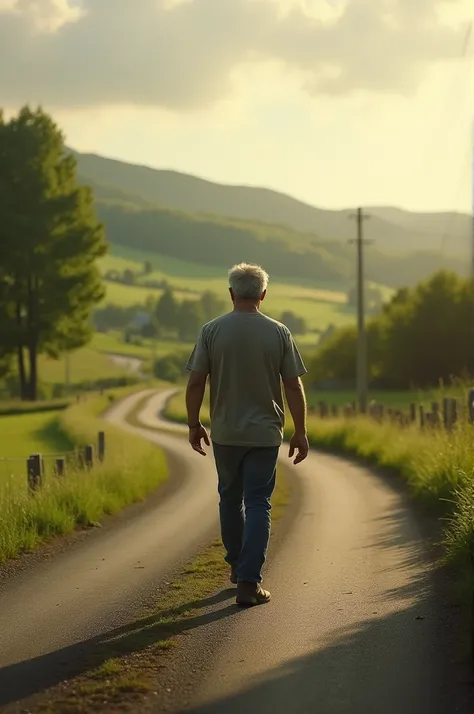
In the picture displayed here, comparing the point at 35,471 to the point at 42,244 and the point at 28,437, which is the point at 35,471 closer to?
the point at 28,437

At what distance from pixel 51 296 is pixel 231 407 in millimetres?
51517

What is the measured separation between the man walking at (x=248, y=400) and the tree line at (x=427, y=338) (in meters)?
70.5

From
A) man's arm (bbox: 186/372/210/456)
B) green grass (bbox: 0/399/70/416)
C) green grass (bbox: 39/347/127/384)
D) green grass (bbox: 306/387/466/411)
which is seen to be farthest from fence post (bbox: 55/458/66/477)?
green grass (bbox: 39/347/127/384)

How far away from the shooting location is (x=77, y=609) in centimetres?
802

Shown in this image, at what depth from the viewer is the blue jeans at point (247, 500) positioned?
7.98 meters

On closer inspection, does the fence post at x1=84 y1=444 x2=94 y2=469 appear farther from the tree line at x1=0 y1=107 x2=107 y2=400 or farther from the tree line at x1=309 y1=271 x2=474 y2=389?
the tree line at x1=309 y1=271 x2=474 y2=389

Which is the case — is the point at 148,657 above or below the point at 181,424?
above

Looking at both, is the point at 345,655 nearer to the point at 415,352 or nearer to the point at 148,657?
the point at 148,657

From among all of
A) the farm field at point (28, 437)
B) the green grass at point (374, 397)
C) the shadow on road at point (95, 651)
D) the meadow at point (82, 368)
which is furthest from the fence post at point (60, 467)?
the meadow at point (82, 368)

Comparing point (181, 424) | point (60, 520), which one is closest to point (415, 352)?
point (181, 424)

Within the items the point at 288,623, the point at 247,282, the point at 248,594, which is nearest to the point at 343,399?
the point at 247,282

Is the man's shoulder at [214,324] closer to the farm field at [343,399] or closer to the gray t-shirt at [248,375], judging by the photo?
the gray t-shirt at [248,375]

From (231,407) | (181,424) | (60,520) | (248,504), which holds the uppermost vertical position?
(231,407)

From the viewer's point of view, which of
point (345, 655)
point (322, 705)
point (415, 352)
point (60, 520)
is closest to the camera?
point (322, 705)
